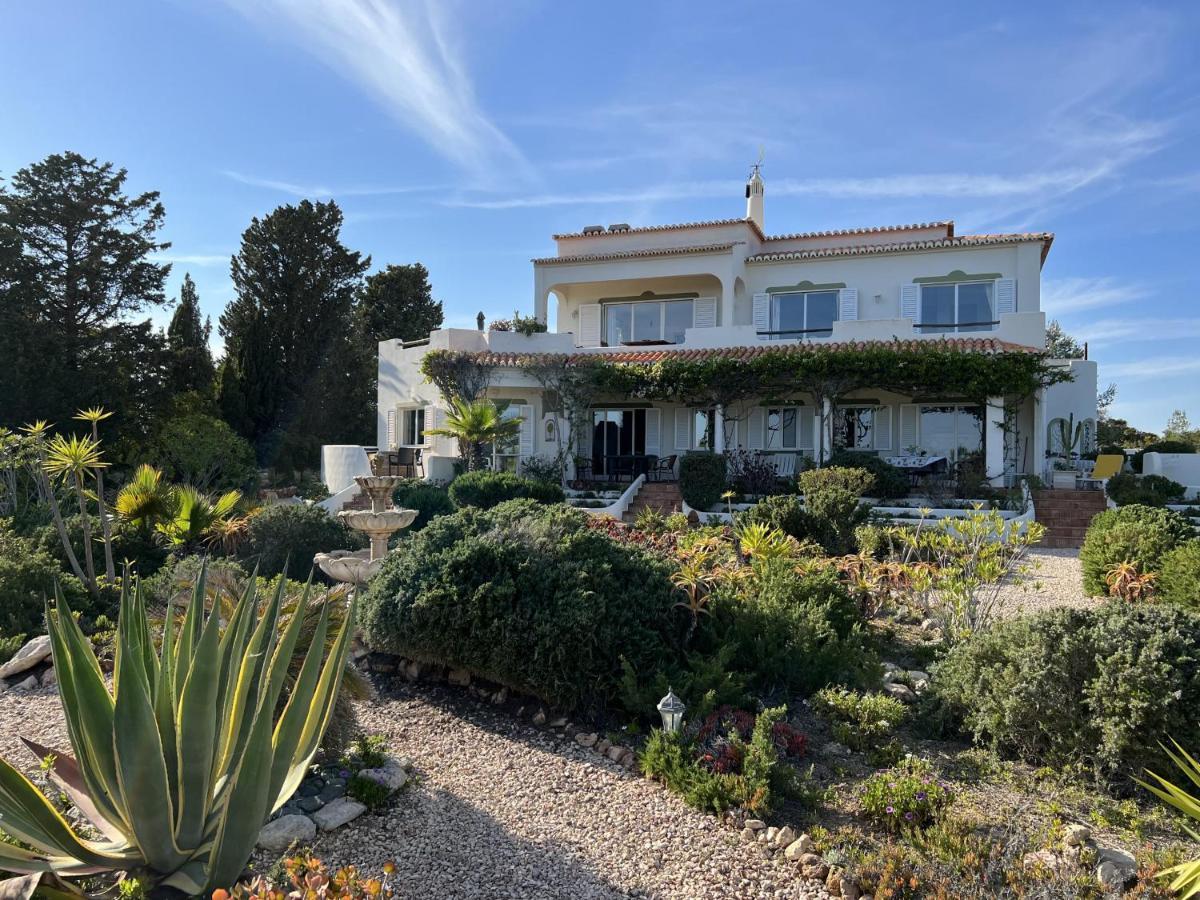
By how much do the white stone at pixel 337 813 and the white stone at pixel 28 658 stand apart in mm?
4420

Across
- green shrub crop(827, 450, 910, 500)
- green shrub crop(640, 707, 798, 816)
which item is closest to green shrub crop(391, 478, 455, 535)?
green shrub crop(827, 450, 910, 500)

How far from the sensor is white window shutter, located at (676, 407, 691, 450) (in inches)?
960

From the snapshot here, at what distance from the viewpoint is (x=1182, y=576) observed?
28.2ft

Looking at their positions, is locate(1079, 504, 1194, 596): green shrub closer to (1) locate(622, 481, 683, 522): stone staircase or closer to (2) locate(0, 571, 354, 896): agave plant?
(1) locate(622, 481, 683, 522): stone staircase

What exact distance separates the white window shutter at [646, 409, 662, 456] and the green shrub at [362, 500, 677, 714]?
58.2 ft

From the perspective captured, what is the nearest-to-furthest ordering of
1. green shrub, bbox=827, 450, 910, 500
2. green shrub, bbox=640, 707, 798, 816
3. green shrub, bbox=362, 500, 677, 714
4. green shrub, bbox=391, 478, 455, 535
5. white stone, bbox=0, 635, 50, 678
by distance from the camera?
green shrub, bbox=640, 707, 798, 816
green shrub, bbox=362, 500, 677, 714
white stone, bbox=0, 635, 50, 678
green shrub, bbox=391, 478, 455, 535
green shrub, bbox=827, 450, 910, 500

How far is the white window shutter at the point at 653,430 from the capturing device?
24.8 metres

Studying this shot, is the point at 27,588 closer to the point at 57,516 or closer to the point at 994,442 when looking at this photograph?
the point at 57,516

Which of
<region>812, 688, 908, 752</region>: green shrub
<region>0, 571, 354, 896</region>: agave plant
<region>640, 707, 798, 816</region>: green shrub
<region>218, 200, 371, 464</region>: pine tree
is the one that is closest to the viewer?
<region>0, 571, 354, 896</region>: agave plant

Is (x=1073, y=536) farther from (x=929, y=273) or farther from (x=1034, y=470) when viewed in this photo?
(x=929, y=273)

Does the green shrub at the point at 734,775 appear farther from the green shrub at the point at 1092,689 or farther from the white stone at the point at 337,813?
the white stone at the point at 337,813

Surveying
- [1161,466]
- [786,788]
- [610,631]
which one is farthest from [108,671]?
[1161,466]

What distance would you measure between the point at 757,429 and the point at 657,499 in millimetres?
5741

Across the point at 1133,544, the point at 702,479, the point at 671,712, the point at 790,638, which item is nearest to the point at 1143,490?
the point at 1133,544
